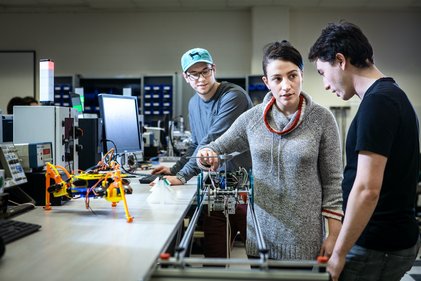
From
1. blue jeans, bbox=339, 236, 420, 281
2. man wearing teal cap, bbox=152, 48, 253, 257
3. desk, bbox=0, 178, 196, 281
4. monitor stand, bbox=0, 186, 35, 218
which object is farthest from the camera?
man wearing teal cap, bbox=152, 48, 253, 257

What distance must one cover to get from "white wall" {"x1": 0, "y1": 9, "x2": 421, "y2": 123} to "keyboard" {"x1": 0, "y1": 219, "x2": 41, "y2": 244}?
5.38 meters

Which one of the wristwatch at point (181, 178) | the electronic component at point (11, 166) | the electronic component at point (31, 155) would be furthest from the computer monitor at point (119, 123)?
the electronic component at point (11, 166)

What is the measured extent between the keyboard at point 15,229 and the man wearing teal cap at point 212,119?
2.88 ft

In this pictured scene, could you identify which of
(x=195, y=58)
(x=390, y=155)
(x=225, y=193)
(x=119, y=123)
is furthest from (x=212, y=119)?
(x=390, y=155)

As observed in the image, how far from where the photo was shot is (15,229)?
1209 mm

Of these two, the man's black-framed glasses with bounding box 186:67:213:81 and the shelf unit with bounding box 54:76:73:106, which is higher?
the shelf unit with bounding box 54:76:73:106

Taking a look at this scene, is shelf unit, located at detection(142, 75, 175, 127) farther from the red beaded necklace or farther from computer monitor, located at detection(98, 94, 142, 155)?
the red beaded necklace

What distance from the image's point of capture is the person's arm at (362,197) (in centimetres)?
116

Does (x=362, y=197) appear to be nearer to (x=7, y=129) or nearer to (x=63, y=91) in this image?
(x=7, y=129)

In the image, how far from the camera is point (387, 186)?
1.25m

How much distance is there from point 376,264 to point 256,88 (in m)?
5.16

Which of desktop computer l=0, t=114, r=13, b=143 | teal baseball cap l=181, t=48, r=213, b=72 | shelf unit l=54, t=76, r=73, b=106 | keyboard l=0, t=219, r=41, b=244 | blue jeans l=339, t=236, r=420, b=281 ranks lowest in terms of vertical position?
blue jeans l=339, t=236, r=420, b=281

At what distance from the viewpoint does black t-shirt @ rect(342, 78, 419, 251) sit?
1161 mm

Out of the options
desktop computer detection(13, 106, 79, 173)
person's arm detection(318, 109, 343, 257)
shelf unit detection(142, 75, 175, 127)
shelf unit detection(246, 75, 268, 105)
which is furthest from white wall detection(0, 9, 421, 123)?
person's arm detection(318, 109, 343, 257)
